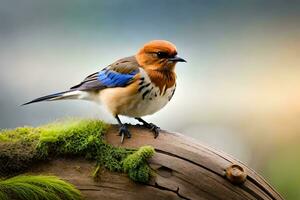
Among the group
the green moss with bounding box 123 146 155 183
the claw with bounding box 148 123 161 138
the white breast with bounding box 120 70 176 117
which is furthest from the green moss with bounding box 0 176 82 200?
the white breast with bounding box 120 70 176 117

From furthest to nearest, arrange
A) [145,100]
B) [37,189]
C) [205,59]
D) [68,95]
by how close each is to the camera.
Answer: [205,59], [68,95], [145,100], [37,189]

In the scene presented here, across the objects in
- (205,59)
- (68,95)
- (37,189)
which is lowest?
(37,189)

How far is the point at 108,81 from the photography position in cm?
247

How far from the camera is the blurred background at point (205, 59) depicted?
368 centimetres

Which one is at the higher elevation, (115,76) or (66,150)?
(115,76)

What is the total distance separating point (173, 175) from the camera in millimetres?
2084

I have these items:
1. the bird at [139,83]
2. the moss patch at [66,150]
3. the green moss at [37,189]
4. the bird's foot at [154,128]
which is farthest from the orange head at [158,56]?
the green moss at [37,189]

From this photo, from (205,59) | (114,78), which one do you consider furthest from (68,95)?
(205,59)

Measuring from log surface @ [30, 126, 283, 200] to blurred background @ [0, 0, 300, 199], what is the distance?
1261 mm

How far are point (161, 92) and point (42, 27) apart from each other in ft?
5.65

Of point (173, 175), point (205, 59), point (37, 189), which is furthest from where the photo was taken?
point (205, 59)

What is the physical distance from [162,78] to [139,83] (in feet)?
0.29

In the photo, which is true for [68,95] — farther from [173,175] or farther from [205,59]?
[205,59]

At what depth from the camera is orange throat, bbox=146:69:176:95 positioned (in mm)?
2425
